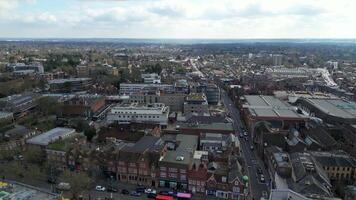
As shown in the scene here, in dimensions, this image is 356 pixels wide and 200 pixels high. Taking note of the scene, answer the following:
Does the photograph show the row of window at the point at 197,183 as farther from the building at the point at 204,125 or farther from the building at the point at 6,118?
the building at the point at 6,118

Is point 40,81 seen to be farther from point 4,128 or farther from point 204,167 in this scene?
point 204,167

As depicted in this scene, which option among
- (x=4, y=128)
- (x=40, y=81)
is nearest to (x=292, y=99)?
(x=4, y=128)

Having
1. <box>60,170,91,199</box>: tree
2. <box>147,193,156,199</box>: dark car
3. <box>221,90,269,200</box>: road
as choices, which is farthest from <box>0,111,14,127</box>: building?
<box>221,90,269,200</box>: road

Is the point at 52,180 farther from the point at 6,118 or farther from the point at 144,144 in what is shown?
the point at 6,118

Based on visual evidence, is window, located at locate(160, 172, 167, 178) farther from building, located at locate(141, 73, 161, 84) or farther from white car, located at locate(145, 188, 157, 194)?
building, located at locate(141, 73, 161, 84)

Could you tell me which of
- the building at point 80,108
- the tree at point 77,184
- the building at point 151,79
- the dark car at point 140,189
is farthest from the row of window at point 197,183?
the building at point 151,79

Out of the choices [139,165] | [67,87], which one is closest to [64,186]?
[139,165]
